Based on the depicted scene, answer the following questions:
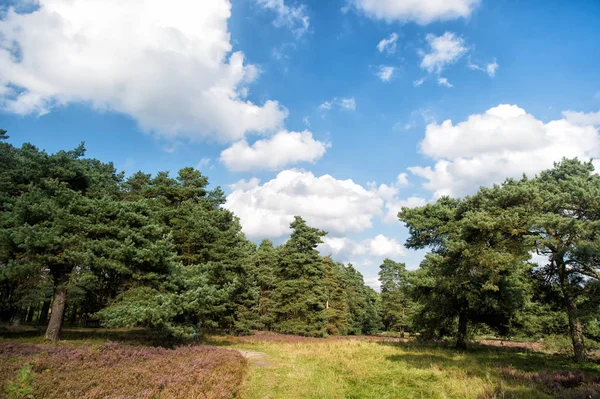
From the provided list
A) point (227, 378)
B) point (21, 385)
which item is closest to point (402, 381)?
point (227, 378)

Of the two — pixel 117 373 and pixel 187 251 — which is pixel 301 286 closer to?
pixel 187 251

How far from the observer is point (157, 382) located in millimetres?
9039

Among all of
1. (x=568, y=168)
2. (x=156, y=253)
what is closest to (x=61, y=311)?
(x=156, y=253)

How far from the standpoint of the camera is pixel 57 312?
606 inches

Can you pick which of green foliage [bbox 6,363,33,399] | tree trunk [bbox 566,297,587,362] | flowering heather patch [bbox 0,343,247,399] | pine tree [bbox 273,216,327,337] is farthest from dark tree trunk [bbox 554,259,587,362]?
pine tree [bbox 273,216,327,337]

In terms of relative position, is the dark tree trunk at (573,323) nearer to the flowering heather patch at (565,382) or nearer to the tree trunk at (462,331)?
the flowering heather patch at (565,382)

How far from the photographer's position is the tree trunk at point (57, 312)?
1513cm

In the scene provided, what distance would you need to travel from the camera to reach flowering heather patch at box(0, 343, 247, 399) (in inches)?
310

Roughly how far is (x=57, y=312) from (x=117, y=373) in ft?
28.1

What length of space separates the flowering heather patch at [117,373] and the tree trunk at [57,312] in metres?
3.66

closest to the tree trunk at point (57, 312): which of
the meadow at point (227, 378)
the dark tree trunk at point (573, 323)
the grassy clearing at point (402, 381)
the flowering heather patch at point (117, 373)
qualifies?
the meadow at point (227, 378)

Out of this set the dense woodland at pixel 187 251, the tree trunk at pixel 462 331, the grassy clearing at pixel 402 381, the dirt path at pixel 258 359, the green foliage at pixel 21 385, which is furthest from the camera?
the tree trunk at pixel 462 331

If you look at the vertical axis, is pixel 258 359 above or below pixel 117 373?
below

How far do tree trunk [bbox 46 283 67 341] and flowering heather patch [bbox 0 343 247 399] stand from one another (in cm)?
366
